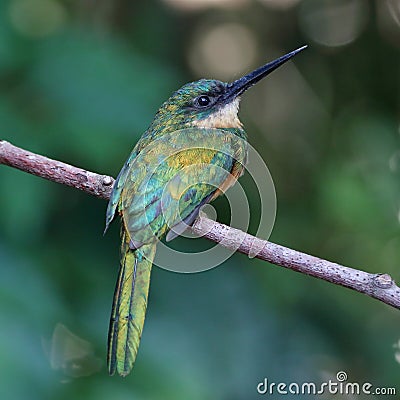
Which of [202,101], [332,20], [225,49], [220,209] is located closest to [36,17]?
[202,101]

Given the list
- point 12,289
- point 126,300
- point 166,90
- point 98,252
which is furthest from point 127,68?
point 126,300

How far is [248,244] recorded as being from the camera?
1.75 meters

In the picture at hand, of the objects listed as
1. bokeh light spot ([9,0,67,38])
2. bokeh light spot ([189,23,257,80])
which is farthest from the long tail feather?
bokeh light spot ([189,23,257,80])

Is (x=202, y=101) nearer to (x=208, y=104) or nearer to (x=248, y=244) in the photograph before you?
(x=208, y=104)

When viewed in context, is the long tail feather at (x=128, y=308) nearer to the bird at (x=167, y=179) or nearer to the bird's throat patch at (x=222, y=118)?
the bird at (x=167, y=179)

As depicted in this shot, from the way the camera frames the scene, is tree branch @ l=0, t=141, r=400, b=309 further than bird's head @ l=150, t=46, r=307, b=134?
No

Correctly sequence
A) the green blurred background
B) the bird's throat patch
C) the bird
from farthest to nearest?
the bird's throat patch, the green blurred background, the bird

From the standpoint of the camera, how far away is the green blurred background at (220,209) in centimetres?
223

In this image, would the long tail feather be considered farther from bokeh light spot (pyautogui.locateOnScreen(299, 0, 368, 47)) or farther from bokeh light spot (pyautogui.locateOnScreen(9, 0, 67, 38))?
bokeh light spot (pyautogui.locateOnScreen(299, 0, 368, 47))

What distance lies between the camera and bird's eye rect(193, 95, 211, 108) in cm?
247

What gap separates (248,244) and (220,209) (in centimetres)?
94

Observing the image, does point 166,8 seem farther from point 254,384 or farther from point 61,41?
point 254,384

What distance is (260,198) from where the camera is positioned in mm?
2969

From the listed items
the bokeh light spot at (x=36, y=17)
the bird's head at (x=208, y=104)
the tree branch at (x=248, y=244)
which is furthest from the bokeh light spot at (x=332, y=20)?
the tree branch at (x=248, y=244)
